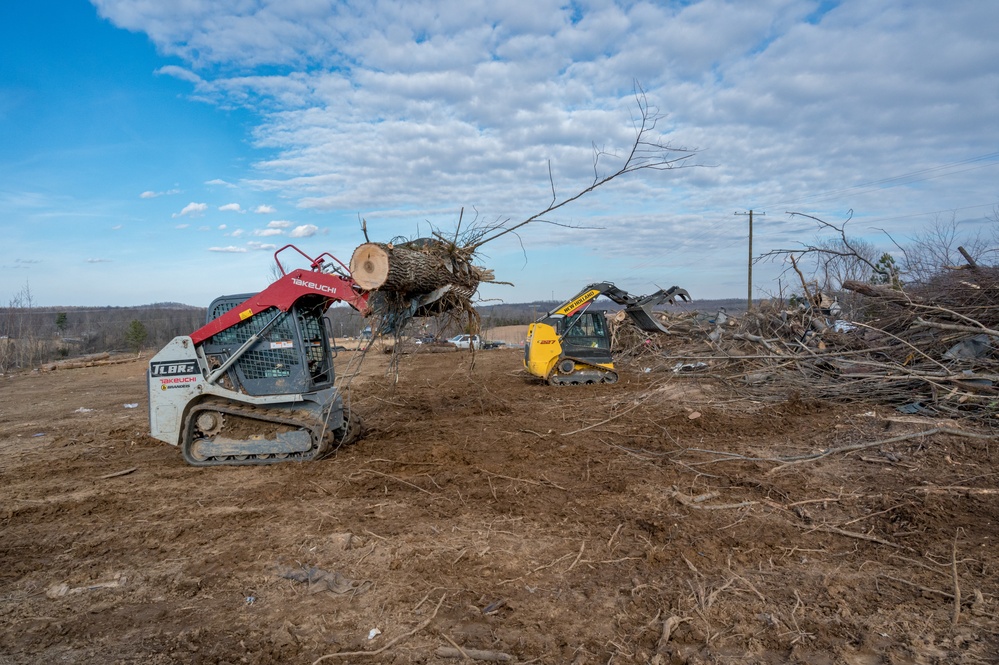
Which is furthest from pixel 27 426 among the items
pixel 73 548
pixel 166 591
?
pixel 166 591

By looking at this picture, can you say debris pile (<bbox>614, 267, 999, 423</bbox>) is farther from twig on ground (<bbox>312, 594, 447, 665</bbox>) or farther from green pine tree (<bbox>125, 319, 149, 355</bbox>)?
green pine tree (<bbox>125, 319, 149, 355</bbox>)

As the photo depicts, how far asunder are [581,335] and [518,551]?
30.5 ft

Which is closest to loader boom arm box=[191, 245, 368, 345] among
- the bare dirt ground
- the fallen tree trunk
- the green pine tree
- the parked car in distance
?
the parked car in distance

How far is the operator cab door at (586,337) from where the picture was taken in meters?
13.3

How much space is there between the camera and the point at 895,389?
928 cm

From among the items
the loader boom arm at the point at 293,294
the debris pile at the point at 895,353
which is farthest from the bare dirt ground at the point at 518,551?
the loader boom arm at the point at 293,294

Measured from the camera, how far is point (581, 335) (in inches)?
536

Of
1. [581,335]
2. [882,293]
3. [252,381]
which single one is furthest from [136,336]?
[882,293]

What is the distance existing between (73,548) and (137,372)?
53.8 feet

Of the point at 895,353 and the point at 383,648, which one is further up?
the point at 895,353

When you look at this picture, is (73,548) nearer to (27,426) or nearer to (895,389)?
(27,426)

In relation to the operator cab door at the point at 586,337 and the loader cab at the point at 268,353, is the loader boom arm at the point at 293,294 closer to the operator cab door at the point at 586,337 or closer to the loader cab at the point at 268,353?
the loader cab at the point at 268,353

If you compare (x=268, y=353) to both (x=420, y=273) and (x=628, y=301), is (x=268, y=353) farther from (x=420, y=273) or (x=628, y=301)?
(x=628, y=301)

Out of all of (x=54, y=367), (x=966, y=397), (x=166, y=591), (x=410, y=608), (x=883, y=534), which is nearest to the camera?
(x=410, y=608)
